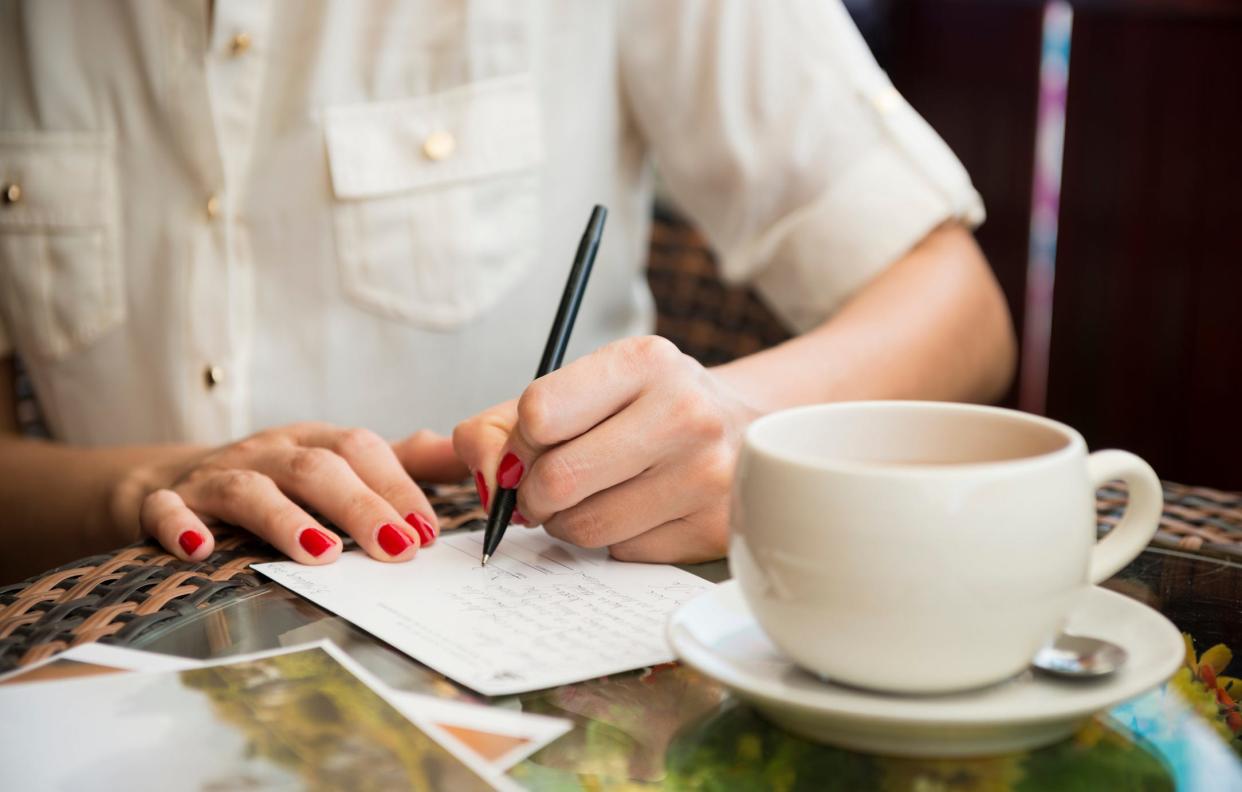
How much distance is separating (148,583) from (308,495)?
0.40 ft

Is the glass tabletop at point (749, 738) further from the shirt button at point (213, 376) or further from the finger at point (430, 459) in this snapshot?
the shirt button at point (213, 376)

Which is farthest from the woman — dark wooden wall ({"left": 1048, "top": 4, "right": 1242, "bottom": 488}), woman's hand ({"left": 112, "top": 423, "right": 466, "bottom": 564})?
dark wooden wall ({"left": 1048, "top": 4, "right": 1242, "bottom": 488})

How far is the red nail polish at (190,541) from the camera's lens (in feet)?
2.14

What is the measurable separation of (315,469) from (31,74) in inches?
24.1

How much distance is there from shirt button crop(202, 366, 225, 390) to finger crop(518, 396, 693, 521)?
53 cm

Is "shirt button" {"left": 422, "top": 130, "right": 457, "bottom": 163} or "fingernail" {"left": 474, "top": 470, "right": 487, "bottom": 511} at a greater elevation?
"shirt button" {"left": 422, "top": 130, "right": 457, "bottom": 163}

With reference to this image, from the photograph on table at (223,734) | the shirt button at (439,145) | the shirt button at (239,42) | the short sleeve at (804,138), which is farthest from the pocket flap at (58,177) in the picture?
the photograph on table at (223,734)

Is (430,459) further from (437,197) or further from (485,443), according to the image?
(437,197)

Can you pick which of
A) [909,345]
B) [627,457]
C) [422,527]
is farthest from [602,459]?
[909,345]

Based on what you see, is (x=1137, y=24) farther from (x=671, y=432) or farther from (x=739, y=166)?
(x=671, y=432)

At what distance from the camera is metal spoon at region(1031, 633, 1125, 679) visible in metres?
0.42

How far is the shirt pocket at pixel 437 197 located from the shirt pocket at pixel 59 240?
8.9 inches

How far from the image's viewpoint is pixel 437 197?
1.10 m

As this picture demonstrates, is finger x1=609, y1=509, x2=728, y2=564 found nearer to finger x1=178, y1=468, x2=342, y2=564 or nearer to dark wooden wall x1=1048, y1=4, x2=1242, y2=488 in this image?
finger x1=178, y1=468, x2=342, y2=564
